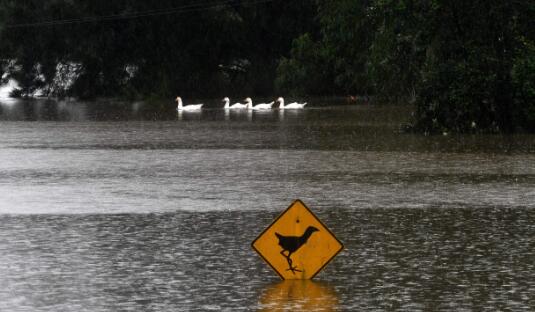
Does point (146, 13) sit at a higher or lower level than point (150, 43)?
higher

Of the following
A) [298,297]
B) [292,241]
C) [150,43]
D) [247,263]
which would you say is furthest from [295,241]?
[150,43]

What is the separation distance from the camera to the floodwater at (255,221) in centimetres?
1088

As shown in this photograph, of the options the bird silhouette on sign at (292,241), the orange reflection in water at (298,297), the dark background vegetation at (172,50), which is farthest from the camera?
the dark background vegetation at (172,50)

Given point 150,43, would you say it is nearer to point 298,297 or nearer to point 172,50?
point 172,50

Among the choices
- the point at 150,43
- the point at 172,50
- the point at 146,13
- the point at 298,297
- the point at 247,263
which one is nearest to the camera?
the point at 298,297

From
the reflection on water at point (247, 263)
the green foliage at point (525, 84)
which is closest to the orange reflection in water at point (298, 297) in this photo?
the reflection on water at point (247, 263)

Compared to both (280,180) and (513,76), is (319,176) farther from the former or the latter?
(513,76)

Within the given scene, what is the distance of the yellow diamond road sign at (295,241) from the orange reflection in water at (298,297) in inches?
8.3

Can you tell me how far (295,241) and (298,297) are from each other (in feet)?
2.40

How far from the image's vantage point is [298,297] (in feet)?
35.4

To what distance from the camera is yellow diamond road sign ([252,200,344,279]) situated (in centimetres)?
1146

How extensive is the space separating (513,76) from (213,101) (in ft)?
130

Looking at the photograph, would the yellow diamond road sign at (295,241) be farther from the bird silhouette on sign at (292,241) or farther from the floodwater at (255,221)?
the floodwater at (255,221)

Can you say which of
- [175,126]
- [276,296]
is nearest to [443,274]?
[276,296]
